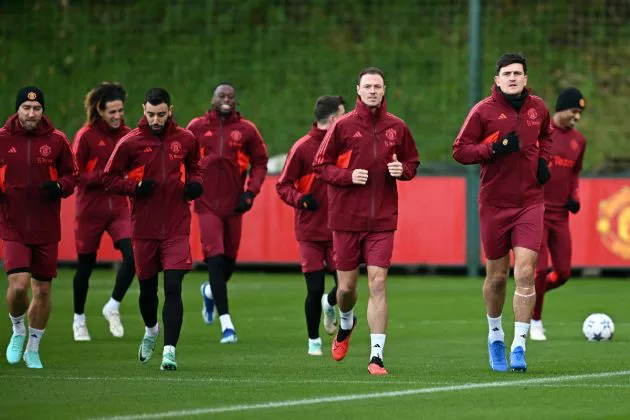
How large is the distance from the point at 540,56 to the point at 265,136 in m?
6.05

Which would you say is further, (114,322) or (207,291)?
(207,291)

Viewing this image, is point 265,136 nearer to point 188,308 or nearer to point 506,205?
point 188,308

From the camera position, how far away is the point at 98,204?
16.1m

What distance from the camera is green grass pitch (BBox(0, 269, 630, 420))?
9492mm

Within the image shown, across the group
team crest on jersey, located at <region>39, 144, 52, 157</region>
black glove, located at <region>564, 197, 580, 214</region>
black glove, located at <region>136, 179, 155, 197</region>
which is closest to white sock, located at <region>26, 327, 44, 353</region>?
team crest on jersey, located at <region>39, 144, 52, 157</region>

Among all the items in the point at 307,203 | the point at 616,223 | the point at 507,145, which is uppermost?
the point at 507,145

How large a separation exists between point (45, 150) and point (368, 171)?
2747 millimetres

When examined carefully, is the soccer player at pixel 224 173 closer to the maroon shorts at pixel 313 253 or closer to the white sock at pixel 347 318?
the maroon shorts at pixel 313 253

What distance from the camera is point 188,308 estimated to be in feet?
64.5

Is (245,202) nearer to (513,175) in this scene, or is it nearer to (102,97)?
(102,97)

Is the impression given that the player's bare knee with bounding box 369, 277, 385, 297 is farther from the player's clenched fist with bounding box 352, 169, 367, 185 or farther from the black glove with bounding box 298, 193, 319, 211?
the black glove with bounding box 298, 193, 319, 211

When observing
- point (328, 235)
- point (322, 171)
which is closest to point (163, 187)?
point (322, 171)

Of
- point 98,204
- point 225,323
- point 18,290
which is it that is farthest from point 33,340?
point 98,204

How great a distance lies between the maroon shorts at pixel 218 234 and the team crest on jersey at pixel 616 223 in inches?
377
